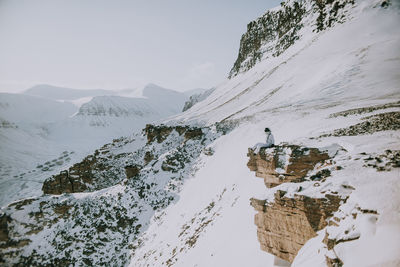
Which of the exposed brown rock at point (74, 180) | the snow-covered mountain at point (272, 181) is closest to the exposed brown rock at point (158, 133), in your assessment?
the snow-covered mountain at point (272, 181)

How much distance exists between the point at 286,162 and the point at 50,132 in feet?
501

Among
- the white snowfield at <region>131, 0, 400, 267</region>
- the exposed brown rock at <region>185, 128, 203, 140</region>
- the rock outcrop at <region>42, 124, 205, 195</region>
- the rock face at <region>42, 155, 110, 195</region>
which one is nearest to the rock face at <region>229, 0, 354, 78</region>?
the white snowfield at <region>131, 0, 400, 267</region>

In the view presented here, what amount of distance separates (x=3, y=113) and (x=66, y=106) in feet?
151

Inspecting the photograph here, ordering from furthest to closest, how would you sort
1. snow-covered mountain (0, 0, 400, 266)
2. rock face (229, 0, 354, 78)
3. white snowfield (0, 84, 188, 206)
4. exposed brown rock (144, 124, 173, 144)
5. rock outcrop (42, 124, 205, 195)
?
white snowfield (0, 84, 188, 206) < rock face (229, 0, 354, 78) < exposed brown rock (144, 124, 173, 144) < rock outcrop (42, 124, 205, 195) < snow-covered mountain (0, 0, 400, 266)

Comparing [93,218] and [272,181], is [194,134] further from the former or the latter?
[272,181]

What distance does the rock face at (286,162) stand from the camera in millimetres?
10149

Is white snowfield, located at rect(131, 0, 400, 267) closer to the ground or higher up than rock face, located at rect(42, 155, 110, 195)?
higher up

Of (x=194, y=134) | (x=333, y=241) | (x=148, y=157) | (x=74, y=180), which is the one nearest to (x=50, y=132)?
(x=74, y=180)

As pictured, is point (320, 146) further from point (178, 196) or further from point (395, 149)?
point (178, 196)

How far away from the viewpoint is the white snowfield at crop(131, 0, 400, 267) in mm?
5156

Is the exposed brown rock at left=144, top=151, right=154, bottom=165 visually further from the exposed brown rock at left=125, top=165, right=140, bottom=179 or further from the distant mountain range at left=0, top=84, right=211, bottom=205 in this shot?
the distant mountain range at left=0, top=84, right=211, bottom=205

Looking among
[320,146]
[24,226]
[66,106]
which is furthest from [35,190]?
[66,106]

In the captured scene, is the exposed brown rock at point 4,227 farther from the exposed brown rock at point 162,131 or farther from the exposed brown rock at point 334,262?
the exposed brown rock at point 334,262

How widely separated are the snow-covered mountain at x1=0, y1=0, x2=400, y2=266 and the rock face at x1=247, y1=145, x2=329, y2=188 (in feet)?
0.18
